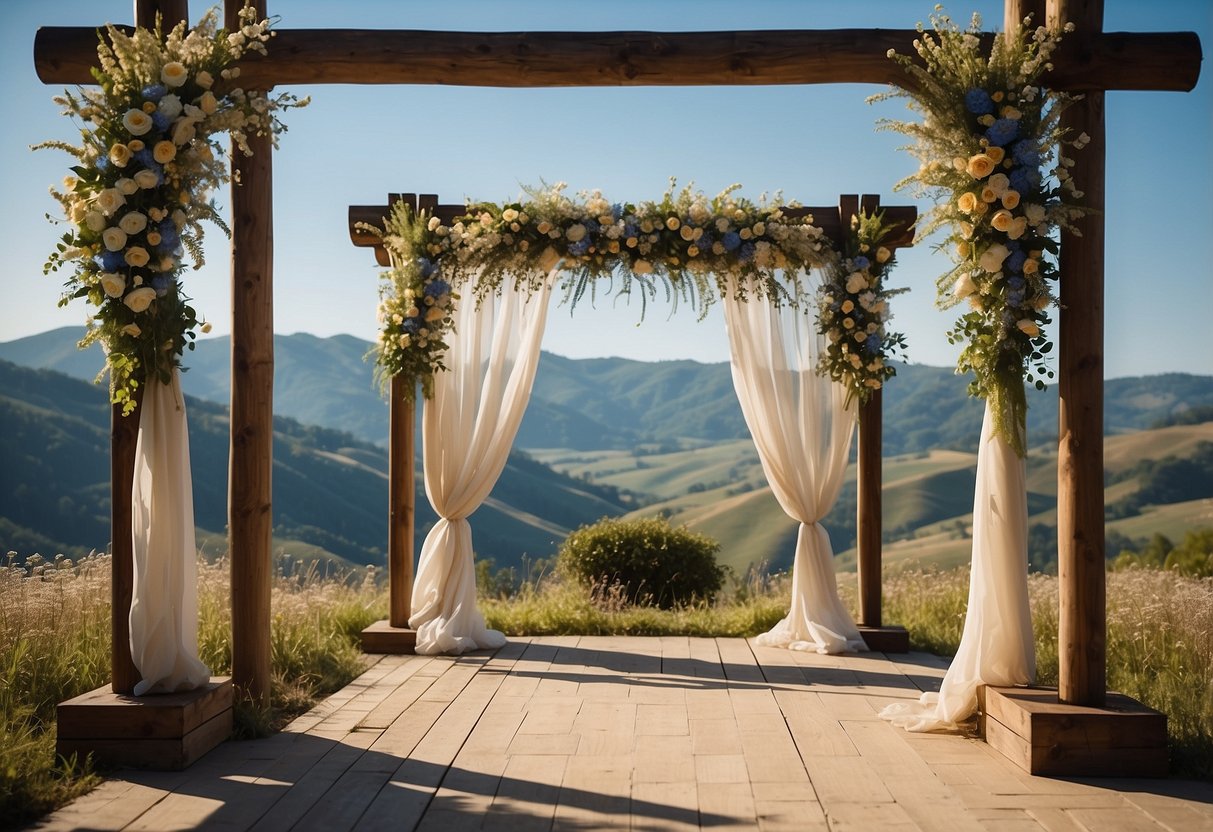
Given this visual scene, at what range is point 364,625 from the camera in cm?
738

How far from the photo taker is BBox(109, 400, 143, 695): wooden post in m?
4.23

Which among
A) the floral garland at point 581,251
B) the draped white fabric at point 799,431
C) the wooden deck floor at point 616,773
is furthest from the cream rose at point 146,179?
the draped white fabric at point 799,431

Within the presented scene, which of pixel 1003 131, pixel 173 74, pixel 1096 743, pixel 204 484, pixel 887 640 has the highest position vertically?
pixel 173 74

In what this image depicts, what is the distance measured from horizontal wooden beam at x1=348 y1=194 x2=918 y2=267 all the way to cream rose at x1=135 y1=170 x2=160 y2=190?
289 cm

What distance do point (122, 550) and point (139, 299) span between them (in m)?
1.03

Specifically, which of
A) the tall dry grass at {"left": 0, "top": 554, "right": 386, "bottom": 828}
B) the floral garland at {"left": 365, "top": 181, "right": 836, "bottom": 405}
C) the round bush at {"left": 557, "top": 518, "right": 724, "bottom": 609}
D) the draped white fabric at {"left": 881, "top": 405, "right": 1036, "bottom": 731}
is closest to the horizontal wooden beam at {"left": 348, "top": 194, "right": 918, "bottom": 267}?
the floral garland at {"left": 365, "top": 181, "right": 836, "bottom": 405}

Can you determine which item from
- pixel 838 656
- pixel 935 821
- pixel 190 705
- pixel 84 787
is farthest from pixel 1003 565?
pixel 84 787

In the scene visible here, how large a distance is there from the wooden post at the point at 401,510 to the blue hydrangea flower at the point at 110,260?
9.36ft

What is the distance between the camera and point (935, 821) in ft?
11.4

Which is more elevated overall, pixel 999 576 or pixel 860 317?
pixel 860 317

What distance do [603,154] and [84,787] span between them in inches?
321

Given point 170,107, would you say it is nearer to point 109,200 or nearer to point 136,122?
point 136,122

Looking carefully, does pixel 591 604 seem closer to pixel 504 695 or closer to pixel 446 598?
pixel 446 598

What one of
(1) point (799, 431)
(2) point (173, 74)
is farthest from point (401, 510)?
(2) point (173, 74)
